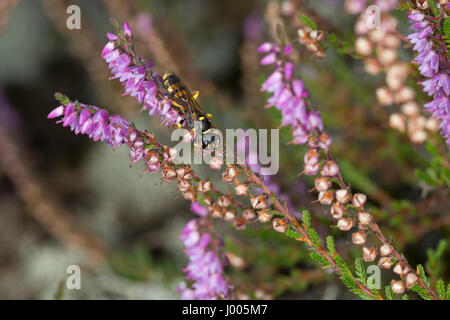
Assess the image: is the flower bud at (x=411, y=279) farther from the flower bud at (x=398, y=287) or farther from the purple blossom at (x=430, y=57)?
the purple blossom at (x=430, y=57)

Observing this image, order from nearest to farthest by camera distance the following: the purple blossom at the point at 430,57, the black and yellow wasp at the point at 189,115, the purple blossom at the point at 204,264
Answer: the purple blossom at the point at 430,57, the black and yellow wasp at the point at 189,115, the purple blossom at the point at 204,264

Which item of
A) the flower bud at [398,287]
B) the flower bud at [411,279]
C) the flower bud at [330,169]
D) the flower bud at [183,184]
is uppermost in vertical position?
the flower bud at [330,169]

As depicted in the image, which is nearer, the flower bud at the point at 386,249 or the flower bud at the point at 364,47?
the flower bud at the point at 386,249

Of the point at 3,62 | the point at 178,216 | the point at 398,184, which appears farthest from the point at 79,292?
the point at 3,62

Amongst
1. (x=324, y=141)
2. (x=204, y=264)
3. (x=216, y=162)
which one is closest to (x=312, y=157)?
(x=324, y=141)

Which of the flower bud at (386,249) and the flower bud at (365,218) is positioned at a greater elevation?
the flower bud at (365,218)

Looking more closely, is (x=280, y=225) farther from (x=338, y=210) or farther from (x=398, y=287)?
(x=398, y=287)

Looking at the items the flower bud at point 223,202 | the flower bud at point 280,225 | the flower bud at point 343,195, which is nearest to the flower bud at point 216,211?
the flower bud at point 223,202

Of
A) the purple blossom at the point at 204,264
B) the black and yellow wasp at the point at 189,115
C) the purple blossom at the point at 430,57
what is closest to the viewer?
the purple blossom at the point at 430,57
